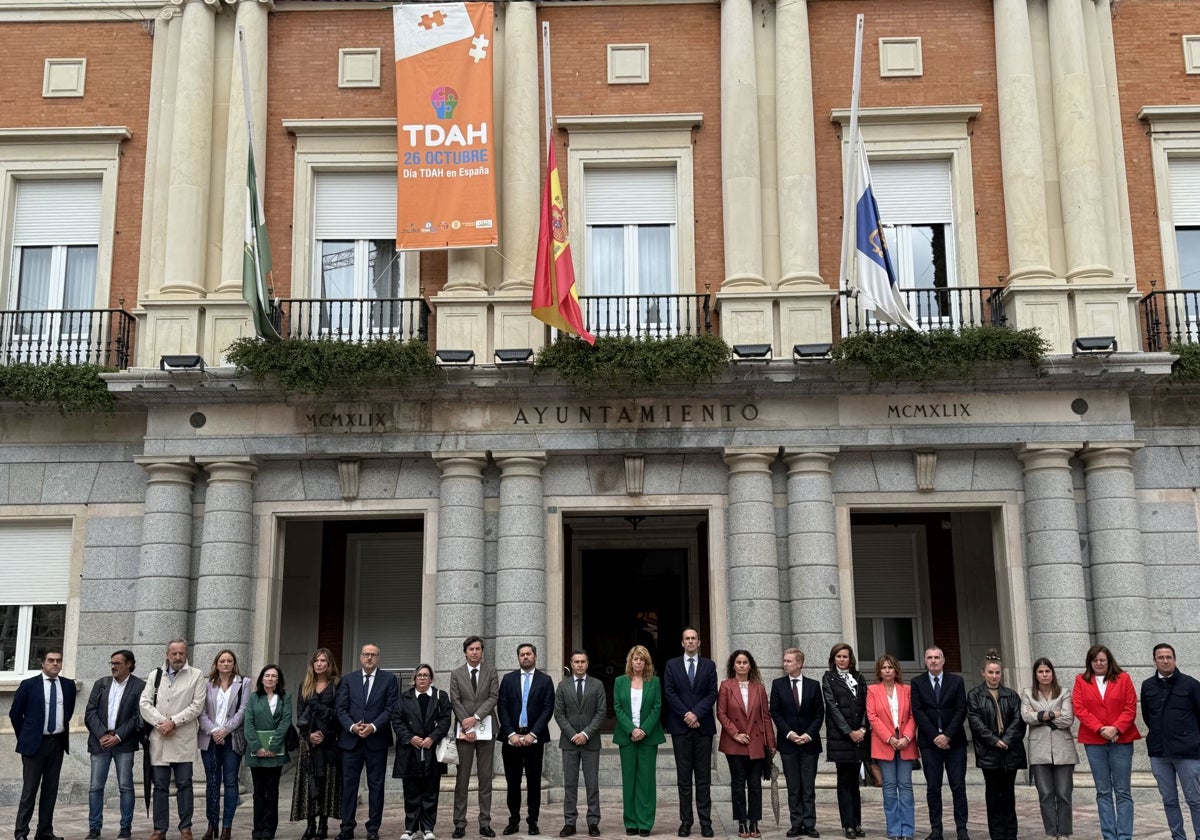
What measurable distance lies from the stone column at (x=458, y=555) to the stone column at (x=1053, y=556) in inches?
263

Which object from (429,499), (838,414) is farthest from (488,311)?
(838,414)

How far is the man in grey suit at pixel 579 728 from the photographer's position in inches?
436

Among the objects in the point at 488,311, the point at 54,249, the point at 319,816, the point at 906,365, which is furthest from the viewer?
the point at 54,249

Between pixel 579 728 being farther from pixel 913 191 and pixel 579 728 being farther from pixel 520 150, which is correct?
pixel 913 191

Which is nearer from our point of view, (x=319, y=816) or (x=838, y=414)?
(x=319, y=816)

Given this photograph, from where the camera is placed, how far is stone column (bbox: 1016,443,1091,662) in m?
14.1

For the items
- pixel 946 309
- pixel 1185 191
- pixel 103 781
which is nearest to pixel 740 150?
pixel 946 309

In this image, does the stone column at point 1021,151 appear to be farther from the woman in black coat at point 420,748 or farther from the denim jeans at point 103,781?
the denim jeans at point 103,781

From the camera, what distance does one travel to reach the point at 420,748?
35.0 feet

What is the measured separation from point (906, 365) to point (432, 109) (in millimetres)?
6801

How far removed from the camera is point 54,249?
16.3 meters

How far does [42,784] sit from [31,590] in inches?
191

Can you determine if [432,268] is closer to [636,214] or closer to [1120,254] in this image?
[636,214]

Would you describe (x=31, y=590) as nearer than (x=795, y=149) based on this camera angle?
Yes
